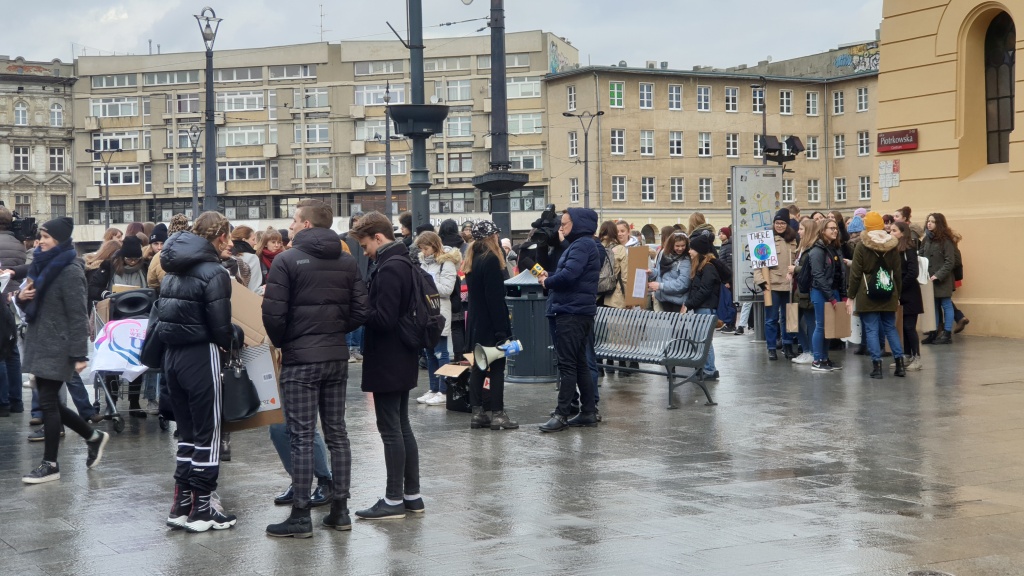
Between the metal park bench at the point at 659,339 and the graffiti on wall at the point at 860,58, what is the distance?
65.9 metres

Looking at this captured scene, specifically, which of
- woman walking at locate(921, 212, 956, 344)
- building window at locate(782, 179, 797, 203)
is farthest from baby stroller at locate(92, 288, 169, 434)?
building window at locate(782, 179, 797, 203)

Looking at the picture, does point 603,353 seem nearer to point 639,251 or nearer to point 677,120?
point 639,251

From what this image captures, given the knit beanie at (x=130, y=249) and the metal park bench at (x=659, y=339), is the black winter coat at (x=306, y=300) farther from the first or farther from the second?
the knit beanie at (x=130, y=249)

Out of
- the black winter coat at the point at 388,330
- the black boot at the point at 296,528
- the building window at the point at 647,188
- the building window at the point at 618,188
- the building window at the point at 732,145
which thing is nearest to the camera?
the black boot at the point at 296,528

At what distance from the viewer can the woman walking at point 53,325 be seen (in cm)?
877

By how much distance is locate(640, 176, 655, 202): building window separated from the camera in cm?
7462

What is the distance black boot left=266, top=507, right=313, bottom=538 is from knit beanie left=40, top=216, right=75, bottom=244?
132 inches

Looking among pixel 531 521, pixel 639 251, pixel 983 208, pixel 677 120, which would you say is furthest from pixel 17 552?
pixel 677 120

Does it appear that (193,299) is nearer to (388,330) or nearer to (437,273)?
(388,330)

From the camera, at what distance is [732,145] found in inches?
3049

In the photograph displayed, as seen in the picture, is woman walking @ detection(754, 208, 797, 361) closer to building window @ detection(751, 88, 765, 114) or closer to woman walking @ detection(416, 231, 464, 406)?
woman walking @ detection(416, 231, 464, 406)

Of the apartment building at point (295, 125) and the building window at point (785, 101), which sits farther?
the apartment building at point (295, 125)

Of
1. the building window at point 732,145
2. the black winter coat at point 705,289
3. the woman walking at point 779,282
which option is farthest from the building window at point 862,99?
the black winter coat at point 705,289

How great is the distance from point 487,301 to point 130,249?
4165 millimetres
